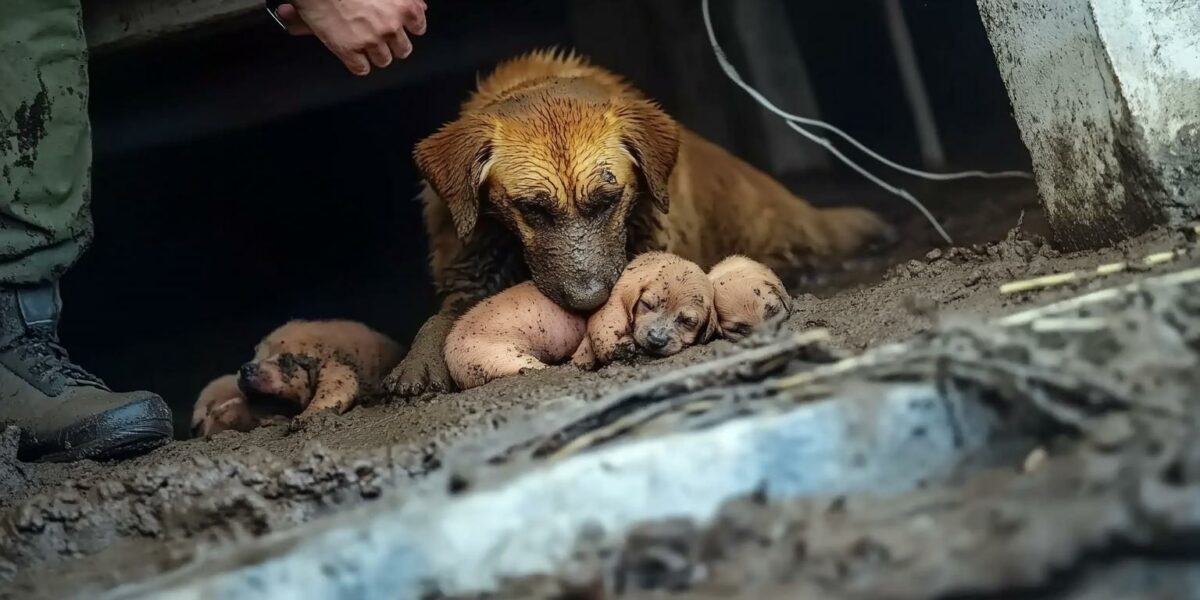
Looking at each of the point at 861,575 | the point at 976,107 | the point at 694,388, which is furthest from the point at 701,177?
the point at 861,575

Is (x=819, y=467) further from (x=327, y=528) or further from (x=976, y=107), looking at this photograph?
(x=976, y=107)

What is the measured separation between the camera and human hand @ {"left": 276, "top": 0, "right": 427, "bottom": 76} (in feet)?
11.0

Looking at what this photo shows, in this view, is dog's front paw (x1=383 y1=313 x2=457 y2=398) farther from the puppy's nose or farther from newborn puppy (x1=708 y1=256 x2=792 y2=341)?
newborn puppy (x1=708 y1=256 x2=792 y2=341)

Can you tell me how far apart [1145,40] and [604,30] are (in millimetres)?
4148

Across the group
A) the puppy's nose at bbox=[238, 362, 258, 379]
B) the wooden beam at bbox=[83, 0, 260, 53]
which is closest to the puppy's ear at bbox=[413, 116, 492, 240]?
the puppy's nose at bbox=[238, 362, 258, 379]

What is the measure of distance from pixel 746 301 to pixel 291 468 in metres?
→ 1.48

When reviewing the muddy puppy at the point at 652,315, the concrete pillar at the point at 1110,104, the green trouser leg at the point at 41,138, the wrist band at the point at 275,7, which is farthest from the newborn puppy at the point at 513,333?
the concrete pillar at the point at 1110,104

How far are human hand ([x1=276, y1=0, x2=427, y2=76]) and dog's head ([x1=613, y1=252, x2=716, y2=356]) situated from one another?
105 cm

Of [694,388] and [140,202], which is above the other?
[140,202]

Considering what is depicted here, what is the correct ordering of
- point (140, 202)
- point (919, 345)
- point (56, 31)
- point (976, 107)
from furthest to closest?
point (140, 202) < point (976, 107) < point (56, 31) < point (919, 345)

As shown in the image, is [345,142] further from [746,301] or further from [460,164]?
[746,301]

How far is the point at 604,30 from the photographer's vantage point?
21.4 feet

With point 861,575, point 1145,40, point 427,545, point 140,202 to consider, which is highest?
point 140,202

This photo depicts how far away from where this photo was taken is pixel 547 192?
353cm
